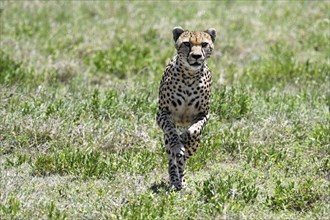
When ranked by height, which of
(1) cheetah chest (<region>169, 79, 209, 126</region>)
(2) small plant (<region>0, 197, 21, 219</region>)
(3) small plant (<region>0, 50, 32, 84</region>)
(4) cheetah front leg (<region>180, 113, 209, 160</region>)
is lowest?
(3) small plant (<region>0, 50, 32, 84</region>)

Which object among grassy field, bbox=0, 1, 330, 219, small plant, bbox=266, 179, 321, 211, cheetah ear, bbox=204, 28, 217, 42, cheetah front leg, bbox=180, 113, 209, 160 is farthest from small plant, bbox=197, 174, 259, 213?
cheetah ear, bbox=204, 28, 217, 42

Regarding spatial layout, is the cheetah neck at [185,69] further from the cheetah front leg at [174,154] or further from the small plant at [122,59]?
the small plant at [122,59]

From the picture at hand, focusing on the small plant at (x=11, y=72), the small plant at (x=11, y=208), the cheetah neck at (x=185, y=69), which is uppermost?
the cheetah neck at (x=185, y=69)

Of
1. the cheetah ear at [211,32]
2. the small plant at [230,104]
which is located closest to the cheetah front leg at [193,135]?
the cheetah ear at [211,32]

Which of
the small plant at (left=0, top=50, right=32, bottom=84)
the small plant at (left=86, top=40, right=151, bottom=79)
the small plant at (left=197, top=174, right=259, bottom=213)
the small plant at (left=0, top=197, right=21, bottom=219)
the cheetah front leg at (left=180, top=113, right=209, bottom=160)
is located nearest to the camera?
the small plant at (left=0, top=197, right=21, bottom=219)

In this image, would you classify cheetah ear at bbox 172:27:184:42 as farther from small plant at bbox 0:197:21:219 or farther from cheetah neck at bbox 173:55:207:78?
small plant at bbox 0:197:21:219

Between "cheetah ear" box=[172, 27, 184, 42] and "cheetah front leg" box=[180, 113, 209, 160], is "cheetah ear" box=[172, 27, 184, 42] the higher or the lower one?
the higher one

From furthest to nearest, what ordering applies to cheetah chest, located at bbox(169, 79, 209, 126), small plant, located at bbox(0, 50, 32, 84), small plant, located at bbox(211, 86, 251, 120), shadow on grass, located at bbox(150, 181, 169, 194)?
1. small plant, located at bbox(0, 50, 32, 84)
2. small plant, located at bbox(211, 86, 251, 120)
3. cheetah chest, located at bbox(169, 79, 209, 126)
4. shadow on grass, located at bbox(150, 181, 169, 194)

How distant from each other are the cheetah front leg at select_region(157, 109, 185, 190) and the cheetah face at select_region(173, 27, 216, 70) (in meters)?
0.60

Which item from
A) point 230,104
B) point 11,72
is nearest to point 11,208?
point 230,104

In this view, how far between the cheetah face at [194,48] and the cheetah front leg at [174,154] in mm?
601

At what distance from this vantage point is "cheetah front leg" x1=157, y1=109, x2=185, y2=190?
8.37 m

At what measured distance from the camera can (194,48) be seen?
27.3 ft

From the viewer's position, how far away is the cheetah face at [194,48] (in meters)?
8.34
